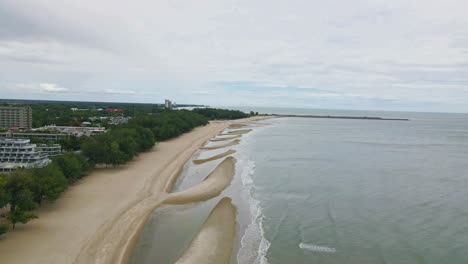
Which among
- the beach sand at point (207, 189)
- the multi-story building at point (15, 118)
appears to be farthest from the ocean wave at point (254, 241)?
the multi-story building at point (15, 118)

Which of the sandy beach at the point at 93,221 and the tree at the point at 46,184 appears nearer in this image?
the sandy beach at the point at 93,221

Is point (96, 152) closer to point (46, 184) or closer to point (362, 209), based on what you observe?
point (46, 184)

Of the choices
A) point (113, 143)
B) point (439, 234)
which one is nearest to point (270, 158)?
point (113, 143)

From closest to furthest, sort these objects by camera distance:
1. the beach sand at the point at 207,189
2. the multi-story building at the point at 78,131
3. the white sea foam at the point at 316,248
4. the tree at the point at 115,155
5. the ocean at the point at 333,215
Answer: the ocean at the point at 333,215
the white sea foam at the point at 316,248
the beach sand at the point at 207,189
the tree at the point at 115,155
the multi-story building at the point at 78,131

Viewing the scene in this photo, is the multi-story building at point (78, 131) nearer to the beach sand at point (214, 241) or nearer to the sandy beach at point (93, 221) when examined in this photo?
the sandy beach at point (93, 221)

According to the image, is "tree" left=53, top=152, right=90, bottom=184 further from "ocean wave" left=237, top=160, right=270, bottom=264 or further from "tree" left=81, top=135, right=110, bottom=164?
"ocean wave" left=237, top=160, right=270, bottom=264

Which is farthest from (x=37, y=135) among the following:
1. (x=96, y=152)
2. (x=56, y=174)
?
(x=56, y=174)
